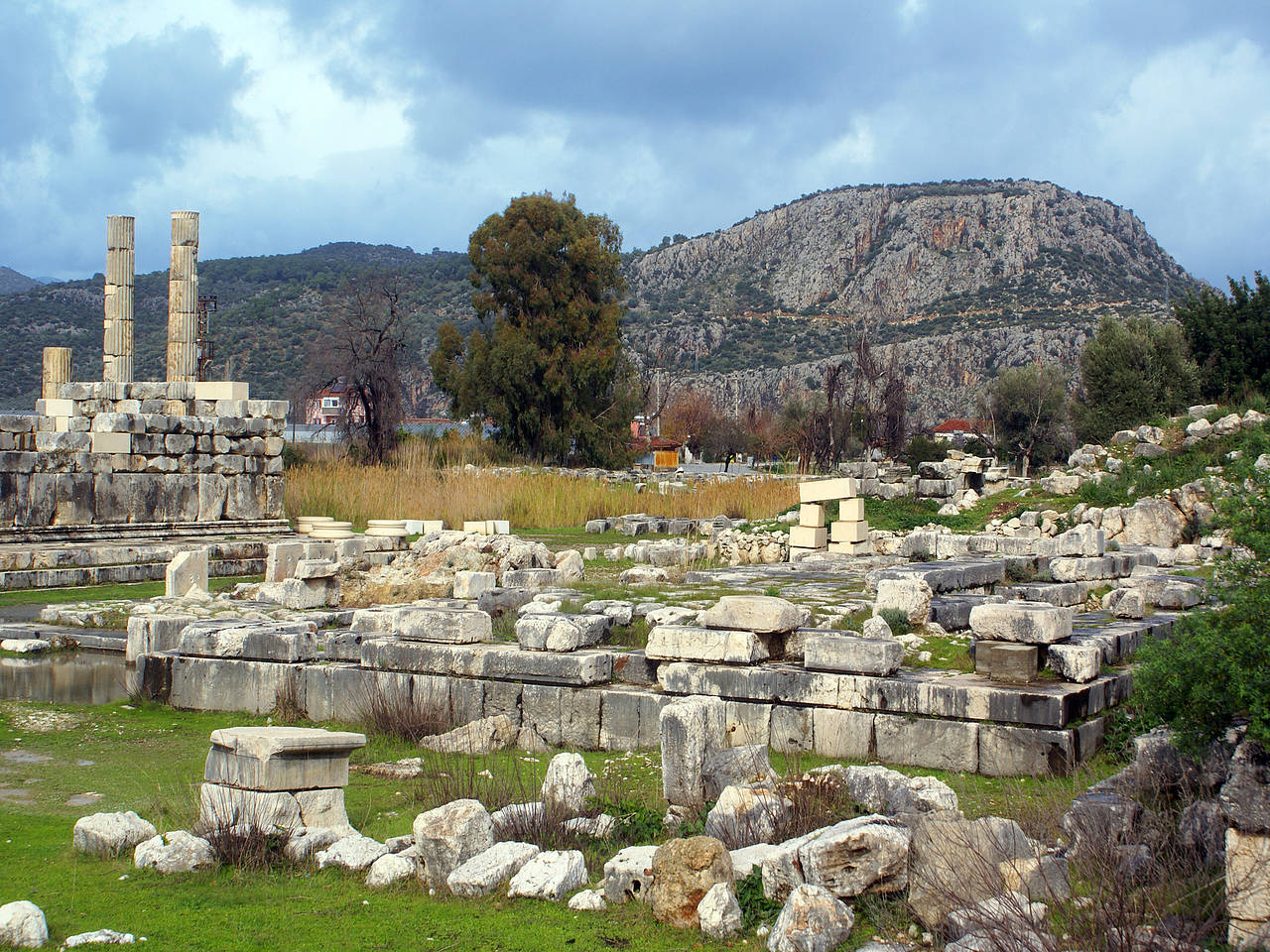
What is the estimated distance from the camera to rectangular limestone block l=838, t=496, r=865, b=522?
18.5 meters

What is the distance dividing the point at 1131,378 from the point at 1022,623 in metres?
27.7

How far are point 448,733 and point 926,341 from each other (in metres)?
67.9

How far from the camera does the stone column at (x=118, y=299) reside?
25.5 meters

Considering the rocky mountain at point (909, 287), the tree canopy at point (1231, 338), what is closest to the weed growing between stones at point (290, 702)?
the tree canopy at point (1231, 338)

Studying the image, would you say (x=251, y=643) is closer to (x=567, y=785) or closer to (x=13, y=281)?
(x=567, y=785)

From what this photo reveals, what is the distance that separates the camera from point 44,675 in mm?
10984

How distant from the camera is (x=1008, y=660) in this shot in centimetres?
806

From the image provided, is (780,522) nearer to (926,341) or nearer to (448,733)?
(448,733)

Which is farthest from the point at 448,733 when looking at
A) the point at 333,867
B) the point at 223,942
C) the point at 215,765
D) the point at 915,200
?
the point at 915,200

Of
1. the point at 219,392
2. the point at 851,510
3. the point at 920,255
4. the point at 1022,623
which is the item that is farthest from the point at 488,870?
the point at 920,255

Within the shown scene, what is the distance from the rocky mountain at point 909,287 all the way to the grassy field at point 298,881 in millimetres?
59121

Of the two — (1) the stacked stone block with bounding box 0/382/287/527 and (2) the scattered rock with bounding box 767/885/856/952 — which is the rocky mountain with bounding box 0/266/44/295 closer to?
(1) the stacked stone block with bounding box 0/382/287/527

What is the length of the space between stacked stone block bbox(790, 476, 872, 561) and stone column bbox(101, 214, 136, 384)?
623 inches

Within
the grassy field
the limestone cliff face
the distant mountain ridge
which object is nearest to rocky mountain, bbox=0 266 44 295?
the distant mountain ridge
